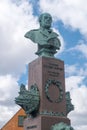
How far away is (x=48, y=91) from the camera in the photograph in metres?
18.3

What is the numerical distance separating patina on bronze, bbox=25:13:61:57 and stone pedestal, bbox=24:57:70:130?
68cm

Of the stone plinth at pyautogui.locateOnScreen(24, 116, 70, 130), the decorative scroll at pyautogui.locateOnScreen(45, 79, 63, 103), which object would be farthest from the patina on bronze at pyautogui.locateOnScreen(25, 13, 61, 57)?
the stone plinth at pyautogui.locateOnScreen(24, 116, 70, 130)

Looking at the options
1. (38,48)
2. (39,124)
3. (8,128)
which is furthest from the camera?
(8,128)

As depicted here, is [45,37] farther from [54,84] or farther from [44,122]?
[44,122]

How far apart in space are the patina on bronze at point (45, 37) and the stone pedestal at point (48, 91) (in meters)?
0.68

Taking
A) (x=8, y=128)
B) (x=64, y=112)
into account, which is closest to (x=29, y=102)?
(x=64, y=112)

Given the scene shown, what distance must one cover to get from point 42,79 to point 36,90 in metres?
0.65

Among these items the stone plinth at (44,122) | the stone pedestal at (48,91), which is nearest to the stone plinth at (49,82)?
the stone pedestal at (48,91)

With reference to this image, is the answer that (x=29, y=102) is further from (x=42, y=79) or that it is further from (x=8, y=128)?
(x=8, y=128)

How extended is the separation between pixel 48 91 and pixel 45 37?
3.15 metres

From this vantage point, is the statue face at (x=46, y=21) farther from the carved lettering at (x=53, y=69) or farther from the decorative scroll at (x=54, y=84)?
the decorative scroll at (x=54, y=84)

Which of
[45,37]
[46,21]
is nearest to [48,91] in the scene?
[45,37]

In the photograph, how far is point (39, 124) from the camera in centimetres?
1739

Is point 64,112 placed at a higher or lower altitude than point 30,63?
lower
